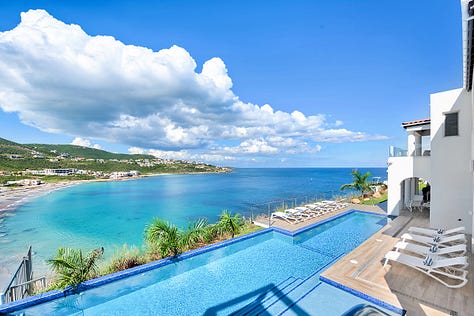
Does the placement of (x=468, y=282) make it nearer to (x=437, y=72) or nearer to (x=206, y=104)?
(x=437, y=72)

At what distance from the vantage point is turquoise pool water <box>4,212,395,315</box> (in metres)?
4.65

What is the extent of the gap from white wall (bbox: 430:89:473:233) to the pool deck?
165 cm

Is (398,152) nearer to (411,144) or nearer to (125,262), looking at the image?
(411,144)

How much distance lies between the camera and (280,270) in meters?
6.38

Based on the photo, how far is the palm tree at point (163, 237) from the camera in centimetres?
682

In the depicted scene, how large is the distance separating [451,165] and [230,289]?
976 cm

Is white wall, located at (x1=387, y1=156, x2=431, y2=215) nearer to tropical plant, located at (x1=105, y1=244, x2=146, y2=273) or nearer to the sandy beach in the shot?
tropical plant, located at (x1=105, y1=244, x2=146, y2=273)

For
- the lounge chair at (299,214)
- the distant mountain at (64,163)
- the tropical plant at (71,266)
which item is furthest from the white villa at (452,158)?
the distant mountain at (64,163)

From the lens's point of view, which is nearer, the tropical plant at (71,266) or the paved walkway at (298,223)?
the tropical plant at (71,266)

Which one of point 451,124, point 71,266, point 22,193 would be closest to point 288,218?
point 451,124

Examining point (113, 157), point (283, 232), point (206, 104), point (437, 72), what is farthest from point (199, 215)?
point (113, 157)

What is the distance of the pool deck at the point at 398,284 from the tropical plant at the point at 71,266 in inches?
248

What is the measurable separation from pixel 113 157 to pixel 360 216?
116 m

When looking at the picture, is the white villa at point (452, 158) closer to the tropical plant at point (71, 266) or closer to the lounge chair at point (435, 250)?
the lounge chair at point (435, 250)
